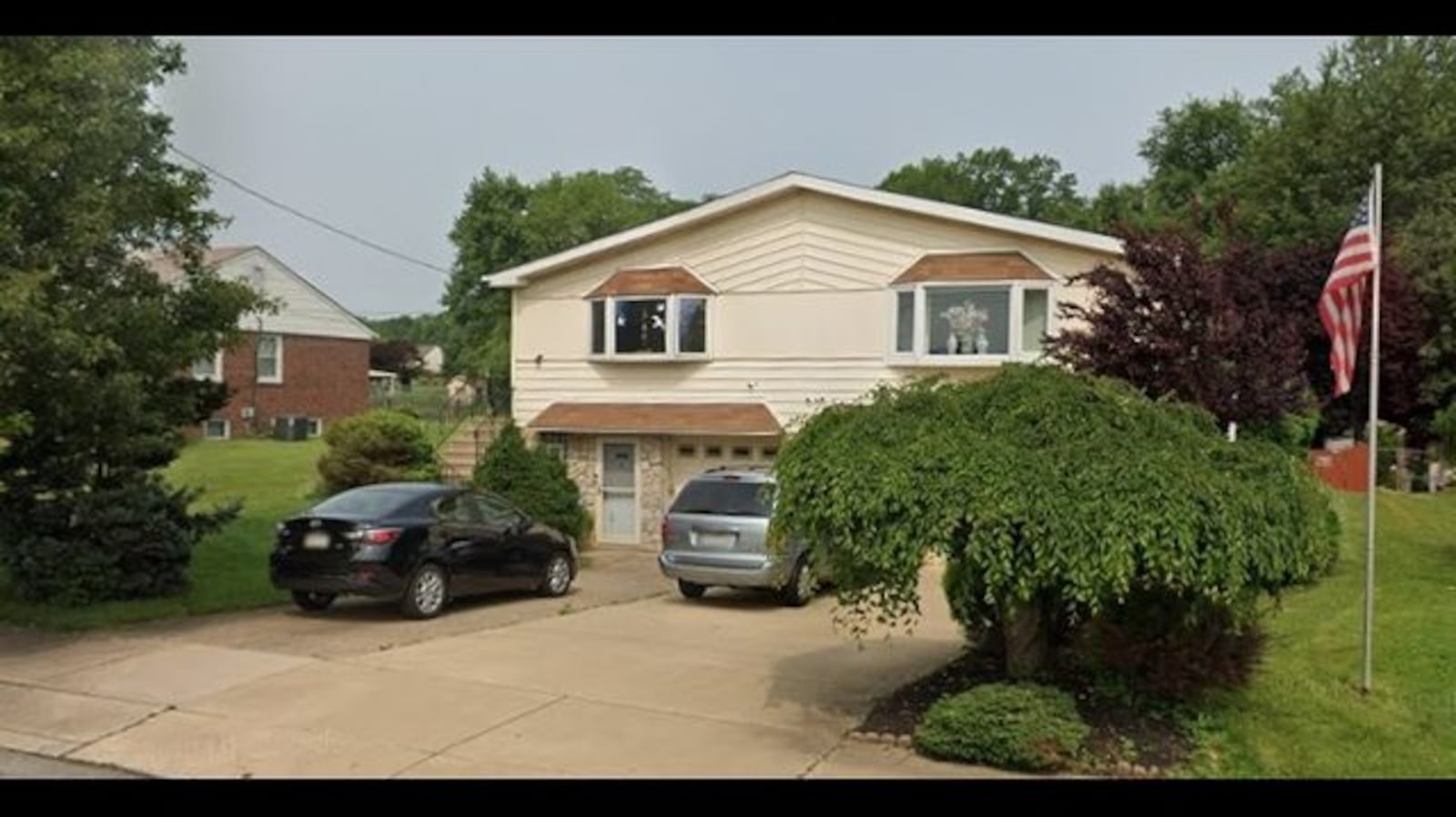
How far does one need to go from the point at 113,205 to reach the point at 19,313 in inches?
90.5

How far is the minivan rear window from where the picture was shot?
1343 centimetres

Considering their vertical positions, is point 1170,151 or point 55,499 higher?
point 1170,151

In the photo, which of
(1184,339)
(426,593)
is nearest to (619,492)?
(426,593)

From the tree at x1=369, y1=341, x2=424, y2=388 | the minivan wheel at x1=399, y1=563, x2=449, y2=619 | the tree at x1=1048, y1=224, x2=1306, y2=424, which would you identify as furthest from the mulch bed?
the tree at x1=369, y1=341, x2=424, y2=388

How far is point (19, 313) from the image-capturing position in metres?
Result: 8.97

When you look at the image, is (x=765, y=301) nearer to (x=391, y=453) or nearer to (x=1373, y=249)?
(x=391, y=453)

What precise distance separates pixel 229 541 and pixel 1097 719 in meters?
13.5

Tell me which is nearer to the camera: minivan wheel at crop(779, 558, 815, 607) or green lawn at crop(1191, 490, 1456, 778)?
green lawn at crop(1191, 490, 1456, 778)

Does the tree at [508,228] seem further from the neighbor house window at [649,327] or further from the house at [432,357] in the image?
the neighbor house window at [649,327]

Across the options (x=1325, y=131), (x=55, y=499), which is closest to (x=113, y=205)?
(x=55, y=499)

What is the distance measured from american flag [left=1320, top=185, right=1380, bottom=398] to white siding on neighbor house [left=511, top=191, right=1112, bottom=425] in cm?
796

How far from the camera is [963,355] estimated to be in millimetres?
17875

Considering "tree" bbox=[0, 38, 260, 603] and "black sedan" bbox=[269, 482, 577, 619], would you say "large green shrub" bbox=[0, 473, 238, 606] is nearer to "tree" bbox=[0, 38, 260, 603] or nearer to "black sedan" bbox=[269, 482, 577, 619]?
"tree" bbox=[0, 38, 260, 603]

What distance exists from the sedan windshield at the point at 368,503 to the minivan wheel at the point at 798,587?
171 inches
